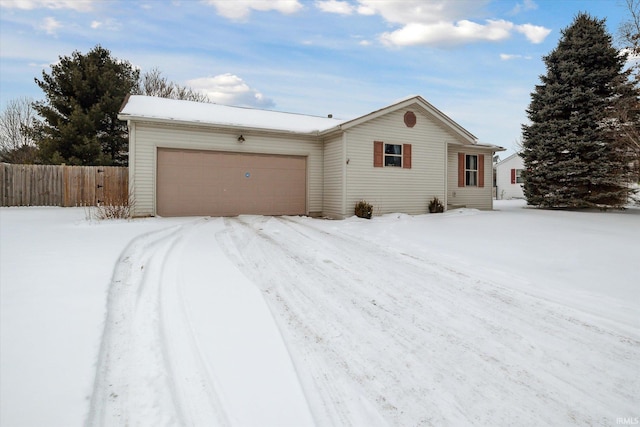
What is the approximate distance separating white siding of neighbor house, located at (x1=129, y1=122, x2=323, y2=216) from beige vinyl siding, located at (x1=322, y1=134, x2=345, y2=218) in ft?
1.15

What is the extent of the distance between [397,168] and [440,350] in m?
10.1

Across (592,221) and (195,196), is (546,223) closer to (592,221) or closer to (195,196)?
(592,221)

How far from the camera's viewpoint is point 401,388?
94.3 inches

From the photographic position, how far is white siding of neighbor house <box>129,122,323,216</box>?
10500 mm

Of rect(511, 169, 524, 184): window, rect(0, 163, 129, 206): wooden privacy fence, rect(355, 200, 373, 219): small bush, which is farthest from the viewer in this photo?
rect(511, 169, 524, 184): window

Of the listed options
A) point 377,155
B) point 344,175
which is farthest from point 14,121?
point 377,155

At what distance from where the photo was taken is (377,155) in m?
12.1

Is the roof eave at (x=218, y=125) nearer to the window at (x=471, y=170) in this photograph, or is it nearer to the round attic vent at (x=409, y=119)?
the round attic vent at (x=409, y=119)

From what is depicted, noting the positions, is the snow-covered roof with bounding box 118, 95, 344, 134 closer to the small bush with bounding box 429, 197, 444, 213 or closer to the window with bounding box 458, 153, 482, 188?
the small bush with bounding box 429, 197, 444, 213

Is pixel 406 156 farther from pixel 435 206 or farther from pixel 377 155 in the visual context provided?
pixel 435 206

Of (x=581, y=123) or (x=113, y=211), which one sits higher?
(x=581, y=123)

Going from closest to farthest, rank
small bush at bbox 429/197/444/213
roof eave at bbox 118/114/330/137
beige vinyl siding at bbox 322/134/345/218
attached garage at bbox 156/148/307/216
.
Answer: roof eave at bbox 118/114/330/137, attached garage at bbox 156/148/307/216, beige vinyl siding at bbox 322/134/345/218, small bush at bbox 429/197/444/213

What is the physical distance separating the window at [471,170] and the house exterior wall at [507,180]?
16.9 m

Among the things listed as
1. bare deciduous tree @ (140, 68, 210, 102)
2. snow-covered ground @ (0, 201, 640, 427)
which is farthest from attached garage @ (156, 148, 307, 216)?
bare deciduous tree @ (140, 68, 210, 102)
